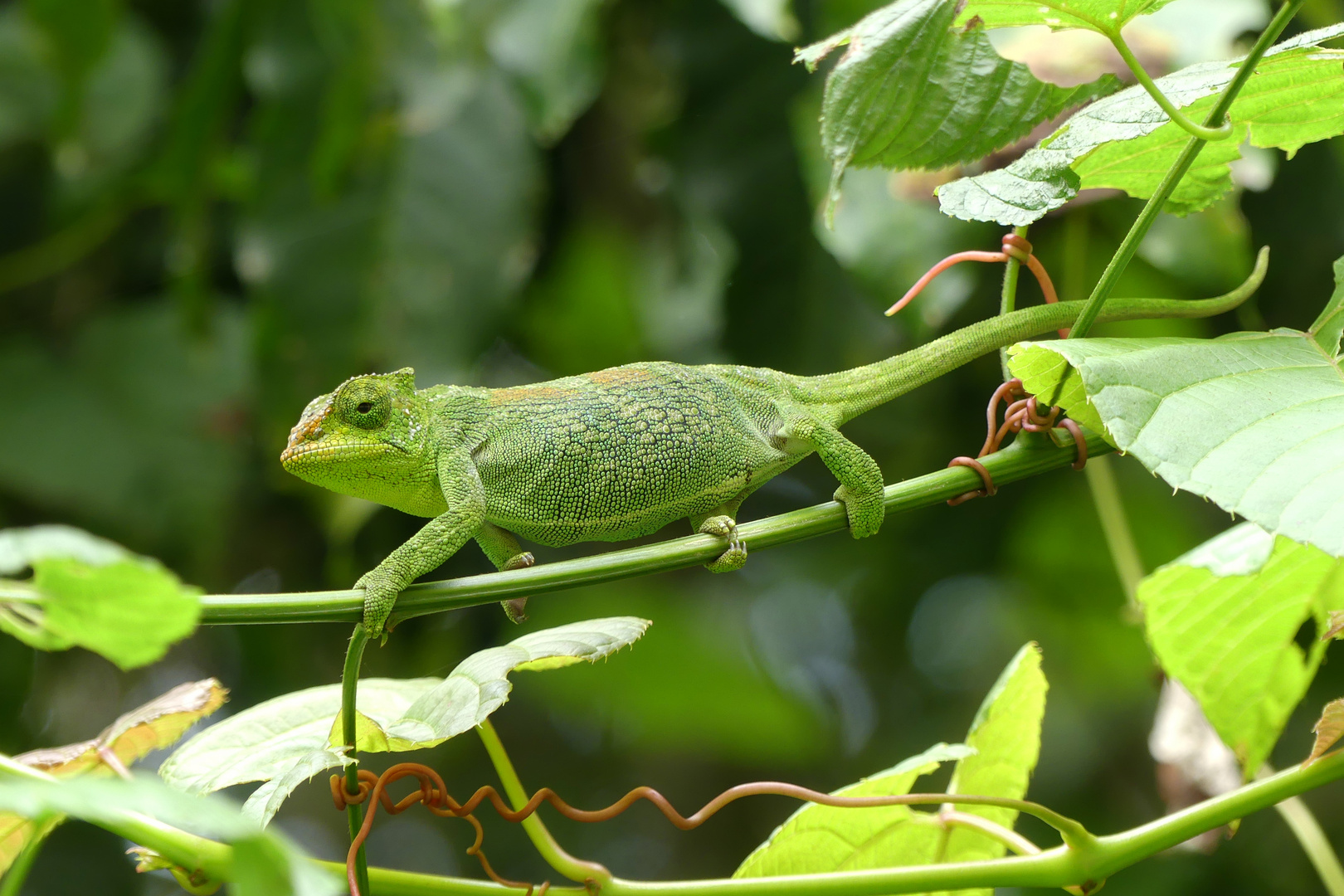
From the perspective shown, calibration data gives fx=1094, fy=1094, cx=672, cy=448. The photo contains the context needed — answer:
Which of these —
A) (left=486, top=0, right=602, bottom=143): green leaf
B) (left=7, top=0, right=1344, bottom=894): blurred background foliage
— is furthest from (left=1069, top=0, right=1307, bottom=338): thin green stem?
(left=486, top=0, right=602, bottom=143): green leaf

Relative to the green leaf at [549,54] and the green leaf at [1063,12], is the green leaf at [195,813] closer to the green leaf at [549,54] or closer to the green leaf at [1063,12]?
the green leaf at [1063,12]

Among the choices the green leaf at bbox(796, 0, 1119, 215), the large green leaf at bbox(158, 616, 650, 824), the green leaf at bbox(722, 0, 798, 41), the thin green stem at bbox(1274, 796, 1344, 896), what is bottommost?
the thin green stem at bbox(1274, 796, 1344, 896)

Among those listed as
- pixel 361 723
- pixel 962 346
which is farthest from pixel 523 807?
pixel 962 346

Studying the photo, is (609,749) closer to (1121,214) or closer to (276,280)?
(276,280)

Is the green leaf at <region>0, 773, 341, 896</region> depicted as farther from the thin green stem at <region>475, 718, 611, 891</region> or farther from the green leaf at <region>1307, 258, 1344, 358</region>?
the green leaf at <region>1307, 258, 1344, 358</region>

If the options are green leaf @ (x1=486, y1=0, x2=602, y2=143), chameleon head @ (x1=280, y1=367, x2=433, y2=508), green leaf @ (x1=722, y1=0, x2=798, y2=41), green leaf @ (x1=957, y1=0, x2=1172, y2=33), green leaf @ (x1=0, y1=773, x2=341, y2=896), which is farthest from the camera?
green leaf @ (x1=486, y1=0, x2=602, y2=143)
